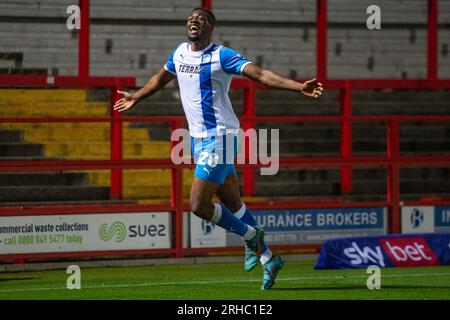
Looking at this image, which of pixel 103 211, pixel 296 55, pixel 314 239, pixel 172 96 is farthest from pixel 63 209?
pixel 296 55

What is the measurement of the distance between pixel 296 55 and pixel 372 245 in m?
8.56

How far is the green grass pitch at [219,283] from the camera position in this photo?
10.5m

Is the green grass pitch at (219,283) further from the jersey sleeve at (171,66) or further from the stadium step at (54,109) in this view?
the stadium step at (54,109)

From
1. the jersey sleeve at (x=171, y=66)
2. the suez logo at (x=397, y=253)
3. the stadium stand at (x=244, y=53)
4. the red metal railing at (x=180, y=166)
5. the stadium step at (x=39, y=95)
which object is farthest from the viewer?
the stadium step at (x=39, y=95)

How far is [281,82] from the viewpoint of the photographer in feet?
33.4

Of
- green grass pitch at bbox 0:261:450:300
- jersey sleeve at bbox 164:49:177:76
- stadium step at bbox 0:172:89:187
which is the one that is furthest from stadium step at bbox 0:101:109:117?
jersey sleeve at bbox 164:49:177:76

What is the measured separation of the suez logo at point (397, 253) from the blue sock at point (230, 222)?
2.77 metres

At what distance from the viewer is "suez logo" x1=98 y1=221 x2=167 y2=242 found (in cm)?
1414

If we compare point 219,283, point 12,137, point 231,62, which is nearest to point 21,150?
point 12,137

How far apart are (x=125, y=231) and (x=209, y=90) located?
3.91 metres

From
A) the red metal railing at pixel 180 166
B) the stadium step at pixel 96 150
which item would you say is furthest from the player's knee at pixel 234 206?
the stadium step at pixel 96 150

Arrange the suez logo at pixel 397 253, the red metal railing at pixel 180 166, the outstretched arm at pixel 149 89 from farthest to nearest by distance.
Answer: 1. the red metal railing at pixel 180 166
2. the suez logo at pixel 397 253
3. the outstretched arm at pixel 149 89

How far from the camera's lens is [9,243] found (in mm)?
13664
